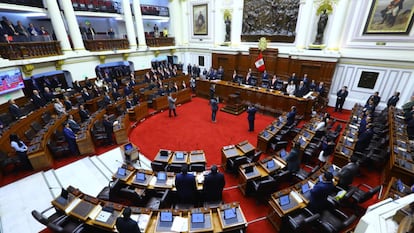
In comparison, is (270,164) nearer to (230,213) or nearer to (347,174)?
(347,174)

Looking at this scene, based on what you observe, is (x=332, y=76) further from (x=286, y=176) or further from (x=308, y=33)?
(x=286, y=176)

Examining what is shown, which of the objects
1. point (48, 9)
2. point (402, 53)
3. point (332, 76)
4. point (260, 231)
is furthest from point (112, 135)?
point (402, 53)

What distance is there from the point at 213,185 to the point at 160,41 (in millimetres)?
16767

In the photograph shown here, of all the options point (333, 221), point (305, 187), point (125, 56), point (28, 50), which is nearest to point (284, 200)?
point (305, 187)

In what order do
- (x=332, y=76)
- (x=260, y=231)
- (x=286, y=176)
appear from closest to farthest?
(x=260, y=231) < (x=286, y=176) < (x=332, y=76)

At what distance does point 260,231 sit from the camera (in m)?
4.54

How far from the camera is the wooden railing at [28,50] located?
30.4 feet

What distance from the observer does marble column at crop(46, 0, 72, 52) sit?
1076 centimetres

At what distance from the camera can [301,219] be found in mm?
4066

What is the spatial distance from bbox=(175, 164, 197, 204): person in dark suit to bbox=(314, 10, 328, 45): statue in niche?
1230 centimetres

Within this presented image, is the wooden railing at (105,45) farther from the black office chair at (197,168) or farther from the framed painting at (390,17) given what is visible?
the framed painting at (390,17)

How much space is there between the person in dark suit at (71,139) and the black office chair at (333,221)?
8221mm

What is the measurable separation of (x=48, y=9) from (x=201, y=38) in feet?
37.9

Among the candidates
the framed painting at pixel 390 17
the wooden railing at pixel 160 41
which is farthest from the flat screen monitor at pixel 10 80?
the framed painting at pixel 390 17
